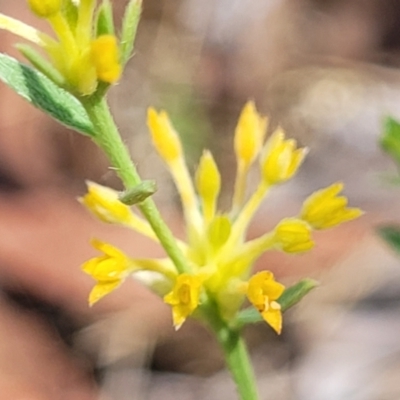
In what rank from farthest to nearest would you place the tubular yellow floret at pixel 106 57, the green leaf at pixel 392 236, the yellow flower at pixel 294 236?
1. the green leaf at pixel 392 236
2. the yellow flower at pixel 294 236
3. the tubular yellow floret at pixel 106 57

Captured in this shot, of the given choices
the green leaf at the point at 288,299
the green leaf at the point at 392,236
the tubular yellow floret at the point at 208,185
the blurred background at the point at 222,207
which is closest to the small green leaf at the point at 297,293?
the green leaf at the point at 288,299

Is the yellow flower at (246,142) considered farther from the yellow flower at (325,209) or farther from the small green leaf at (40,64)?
the small green leaf at (40,64)

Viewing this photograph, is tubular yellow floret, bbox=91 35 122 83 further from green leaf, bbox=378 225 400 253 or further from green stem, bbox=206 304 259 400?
green leaf, bbox=378 225 400 253

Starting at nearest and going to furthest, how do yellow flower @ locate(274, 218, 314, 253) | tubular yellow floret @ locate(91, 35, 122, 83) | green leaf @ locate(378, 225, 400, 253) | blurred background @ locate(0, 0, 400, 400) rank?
tubular yellow floret @ locate(91, 35, 122, 83)
yellow flower @ locate(274, 218, 314, 253)
green leaf @ locate(378, 225, 400, 253)
blurred background @ locate(0, 0, 400, 400)

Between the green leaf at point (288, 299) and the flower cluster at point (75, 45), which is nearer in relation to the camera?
the flower cluster at point (75, 45)

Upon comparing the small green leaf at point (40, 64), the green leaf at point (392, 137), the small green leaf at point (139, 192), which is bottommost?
the green leaf at point (392, 137)

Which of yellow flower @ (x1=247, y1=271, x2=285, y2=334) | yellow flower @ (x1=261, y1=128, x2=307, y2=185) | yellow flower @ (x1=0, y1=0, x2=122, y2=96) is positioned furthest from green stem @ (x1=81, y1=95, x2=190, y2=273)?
yellow flower @ (x1=261, y1=128, x2=307, y2=185)

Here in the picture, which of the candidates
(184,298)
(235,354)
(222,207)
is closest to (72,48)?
(184,298)
